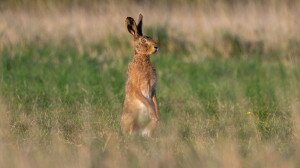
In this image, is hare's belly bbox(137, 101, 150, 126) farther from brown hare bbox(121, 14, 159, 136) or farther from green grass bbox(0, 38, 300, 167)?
green grass bbox(0, 38, 300, 167)

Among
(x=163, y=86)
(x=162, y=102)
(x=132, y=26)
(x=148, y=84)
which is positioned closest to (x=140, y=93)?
(x=148, y=84)

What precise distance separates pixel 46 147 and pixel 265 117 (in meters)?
2.57

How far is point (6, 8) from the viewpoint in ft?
60.8

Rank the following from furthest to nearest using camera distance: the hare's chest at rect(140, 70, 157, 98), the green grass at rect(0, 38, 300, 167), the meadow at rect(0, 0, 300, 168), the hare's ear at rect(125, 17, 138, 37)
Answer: the hare's ear at rect(125, 17, 138, 37)
the hare's chest at rect(140, 70, 157, 98)
the green grass at rect(0, 38, 300, 167)
the meadow at rect(0, 0, 300, 168)

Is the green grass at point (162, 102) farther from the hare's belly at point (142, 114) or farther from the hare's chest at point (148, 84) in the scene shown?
the hare's chest at point (148, 84)

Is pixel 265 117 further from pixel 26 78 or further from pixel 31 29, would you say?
pixel 31 29

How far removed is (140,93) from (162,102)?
210cm

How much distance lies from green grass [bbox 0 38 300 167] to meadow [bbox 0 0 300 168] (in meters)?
0.02

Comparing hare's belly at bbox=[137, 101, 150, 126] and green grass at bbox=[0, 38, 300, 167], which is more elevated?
hare's belly at bbox=[137, 101, 150, 126]

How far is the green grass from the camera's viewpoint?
21.6 feet

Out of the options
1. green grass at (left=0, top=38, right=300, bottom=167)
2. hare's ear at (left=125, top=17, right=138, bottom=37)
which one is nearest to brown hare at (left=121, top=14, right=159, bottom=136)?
hare's ear at (left=125, top=17, right=138, bottom=37)

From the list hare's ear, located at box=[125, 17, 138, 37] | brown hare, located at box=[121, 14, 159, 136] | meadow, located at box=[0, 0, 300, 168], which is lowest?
meadow, located at box=[0, 0, 300, 168]

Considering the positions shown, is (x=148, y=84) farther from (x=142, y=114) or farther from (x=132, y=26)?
(x=132, y=26)

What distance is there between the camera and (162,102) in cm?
955
